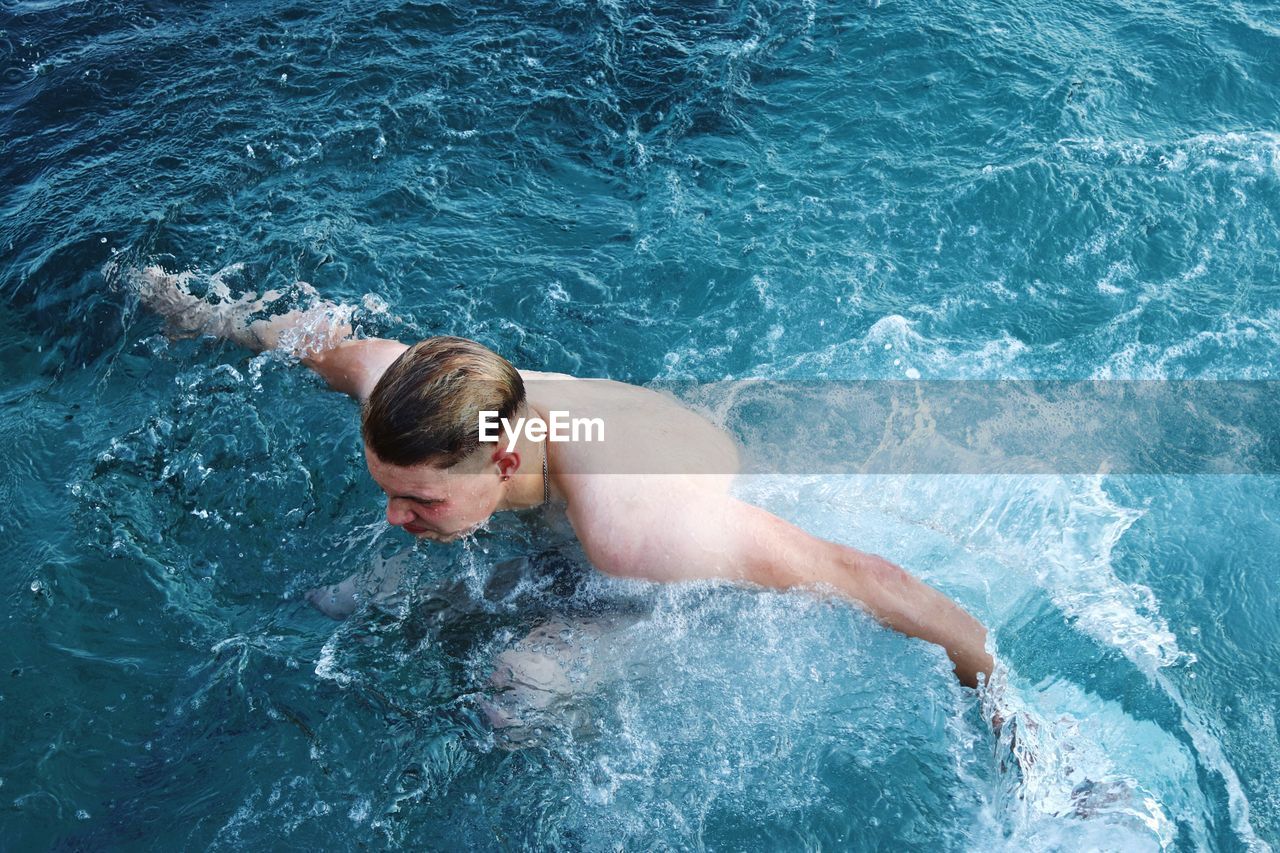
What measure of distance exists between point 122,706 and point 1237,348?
4.82 m

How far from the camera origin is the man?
9.84ft

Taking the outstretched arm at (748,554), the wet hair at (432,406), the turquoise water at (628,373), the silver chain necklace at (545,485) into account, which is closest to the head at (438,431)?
the wet hair at (432,406)

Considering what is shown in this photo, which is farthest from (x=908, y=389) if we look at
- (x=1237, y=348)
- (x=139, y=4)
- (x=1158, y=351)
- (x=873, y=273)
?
(x=139, y=4)

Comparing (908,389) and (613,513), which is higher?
(613,513)

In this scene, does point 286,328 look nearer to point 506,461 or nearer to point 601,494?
point 506,461

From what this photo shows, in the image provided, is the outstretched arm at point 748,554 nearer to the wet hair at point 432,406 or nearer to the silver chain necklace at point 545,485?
the silver chain necklace at point 545,485

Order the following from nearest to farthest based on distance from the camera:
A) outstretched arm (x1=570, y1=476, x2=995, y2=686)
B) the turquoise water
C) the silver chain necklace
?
outstretched arm (x1=570, y1=476, x2=995, y2=686)
the turquoise water
the silver chain necklace

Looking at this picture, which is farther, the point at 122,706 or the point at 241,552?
the point at 241,552

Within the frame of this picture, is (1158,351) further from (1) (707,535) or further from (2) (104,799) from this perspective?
(2) (104,799)

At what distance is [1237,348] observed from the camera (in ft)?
15.2

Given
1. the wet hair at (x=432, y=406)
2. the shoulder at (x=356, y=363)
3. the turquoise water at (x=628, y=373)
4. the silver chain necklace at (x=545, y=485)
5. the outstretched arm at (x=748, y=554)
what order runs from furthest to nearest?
1. the shoulder at (x=356, y=363)
2. the silver chain necklace at (x=545, y=485)
3. the turquoise water at (x=628, y=373)
4. the outstretched arm at (x=748, y=554)
5. the wet hair at (x=432, y=406)

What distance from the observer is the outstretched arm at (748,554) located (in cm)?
307

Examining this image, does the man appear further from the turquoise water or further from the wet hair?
the turquoise water

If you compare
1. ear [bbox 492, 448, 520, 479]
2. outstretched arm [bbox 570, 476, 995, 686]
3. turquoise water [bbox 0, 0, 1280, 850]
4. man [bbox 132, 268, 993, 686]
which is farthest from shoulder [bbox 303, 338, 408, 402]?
outstretched arm [bbox 570, 476, 995, 686]
